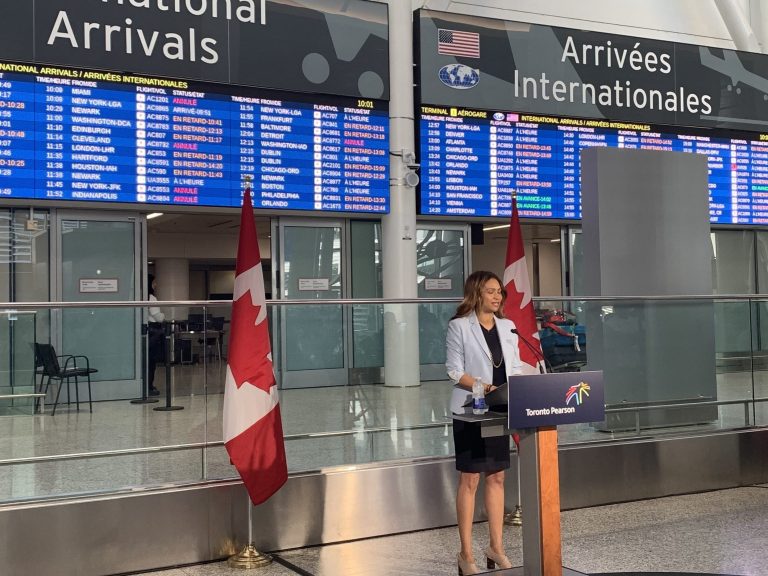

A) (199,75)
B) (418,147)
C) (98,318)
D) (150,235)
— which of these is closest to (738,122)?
(418,147)

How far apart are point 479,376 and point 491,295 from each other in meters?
0.40

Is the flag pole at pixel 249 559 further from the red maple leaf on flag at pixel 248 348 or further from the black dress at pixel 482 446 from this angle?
the black dress at pixel 482 446

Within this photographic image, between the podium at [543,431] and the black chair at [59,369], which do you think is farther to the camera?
the black chair at [59,369]

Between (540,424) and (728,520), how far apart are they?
254cm

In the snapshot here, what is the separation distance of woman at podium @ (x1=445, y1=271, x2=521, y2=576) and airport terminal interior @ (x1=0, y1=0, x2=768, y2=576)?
0.40 m

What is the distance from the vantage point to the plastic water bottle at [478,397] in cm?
413

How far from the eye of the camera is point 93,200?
8945 mm

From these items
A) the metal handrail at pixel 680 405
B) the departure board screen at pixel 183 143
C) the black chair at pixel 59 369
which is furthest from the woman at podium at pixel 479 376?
the departure board screen at pixel 183 143

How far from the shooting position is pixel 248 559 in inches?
186

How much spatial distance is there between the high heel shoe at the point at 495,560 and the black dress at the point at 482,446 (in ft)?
1.41

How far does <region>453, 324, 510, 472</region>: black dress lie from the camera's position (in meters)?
4.46

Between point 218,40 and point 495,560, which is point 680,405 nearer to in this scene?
point 495,560

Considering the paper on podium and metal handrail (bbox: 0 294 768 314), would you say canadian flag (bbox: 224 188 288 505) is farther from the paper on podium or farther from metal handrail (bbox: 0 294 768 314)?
the paper on podium

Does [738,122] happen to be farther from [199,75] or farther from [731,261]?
[199,75]
